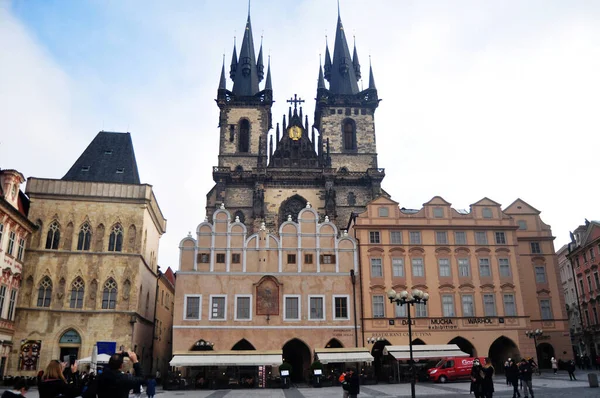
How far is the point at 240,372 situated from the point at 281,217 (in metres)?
24.6

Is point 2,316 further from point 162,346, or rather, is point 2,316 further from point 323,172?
point 323,172

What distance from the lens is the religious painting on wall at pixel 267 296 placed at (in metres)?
33.8

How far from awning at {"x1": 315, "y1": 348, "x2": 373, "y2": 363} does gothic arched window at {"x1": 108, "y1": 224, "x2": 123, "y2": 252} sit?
49.4ft

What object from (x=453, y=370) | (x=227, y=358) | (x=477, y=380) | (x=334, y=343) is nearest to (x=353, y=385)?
(x=477, y=380)

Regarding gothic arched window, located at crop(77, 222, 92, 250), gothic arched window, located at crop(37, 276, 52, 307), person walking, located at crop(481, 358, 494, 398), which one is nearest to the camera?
person walking, located at crop(481, 358, 494, 398)

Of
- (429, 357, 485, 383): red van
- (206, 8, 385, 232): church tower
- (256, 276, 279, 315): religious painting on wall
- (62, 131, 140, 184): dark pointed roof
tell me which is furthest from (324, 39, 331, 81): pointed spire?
(429, 357, 485, 383): red van

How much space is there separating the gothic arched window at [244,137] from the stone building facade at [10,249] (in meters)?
29.4

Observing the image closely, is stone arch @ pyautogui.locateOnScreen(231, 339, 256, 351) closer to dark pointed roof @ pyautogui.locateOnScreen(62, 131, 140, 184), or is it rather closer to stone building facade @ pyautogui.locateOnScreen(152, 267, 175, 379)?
stone building facade @ pyautogui.locateOnScreen(152, 267, 175, 379)

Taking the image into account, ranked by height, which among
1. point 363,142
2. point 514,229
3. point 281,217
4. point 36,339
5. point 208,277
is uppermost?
point 363,142

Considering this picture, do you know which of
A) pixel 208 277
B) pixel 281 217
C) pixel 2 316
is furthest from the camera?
pixel 281 217

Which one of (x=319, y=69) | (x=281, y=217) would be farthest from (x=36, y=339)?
(x=319, y=69)

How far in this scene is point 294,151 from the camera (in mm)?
59438

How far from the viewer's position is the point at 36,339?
32.2m

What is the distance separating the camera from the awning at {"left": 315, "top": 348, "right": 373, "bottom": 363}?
30.9 m
